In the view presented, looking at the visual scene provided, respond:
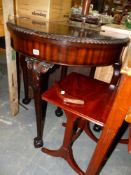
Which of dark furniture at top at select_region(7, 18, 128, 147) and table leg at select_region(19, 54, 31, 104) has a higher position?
dark furniture at top at select_region(7, 18, 128, 147)

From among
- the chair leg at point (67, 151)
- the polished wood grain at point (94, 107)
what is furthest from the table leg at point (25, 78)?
the chair leg at point (67, 151)

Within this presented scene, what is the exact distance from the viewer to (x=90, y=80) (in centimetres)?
93

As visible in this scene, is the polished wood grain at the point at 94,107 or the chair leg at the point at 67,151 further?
the chair leg at the point at 67,151

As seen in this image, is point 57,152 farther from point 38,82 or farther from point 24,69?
point 24,69

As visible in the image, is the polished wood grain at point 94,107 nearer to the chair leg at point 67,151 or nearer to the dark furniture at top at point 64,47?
the chair leg at point 67,151

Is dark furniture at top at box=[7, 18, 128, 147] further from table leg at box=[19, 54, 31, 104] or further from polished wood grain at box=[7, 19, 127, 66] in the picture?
table leg at box=[19, 54, 31, 104]

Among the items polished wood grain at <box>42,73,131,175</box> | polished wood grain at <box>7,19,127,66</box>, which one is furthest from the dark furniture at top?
polished wood grain at <box>42,73,131,175</box>

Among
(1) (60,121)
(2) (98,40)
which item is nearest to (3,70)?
(1) (60,121)

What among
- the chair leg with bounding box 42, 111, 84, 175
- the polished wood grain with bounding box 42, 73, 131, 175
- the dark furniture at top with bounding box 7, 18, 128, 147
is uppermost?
the dark furniture at top with bounding box 7, 18, 128, 147

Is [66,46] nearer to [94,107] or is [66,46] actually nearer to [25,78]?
[94,107]

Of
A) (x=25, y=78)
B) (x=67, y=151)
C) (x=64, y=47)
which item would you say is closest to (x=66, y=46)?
(x=64, y=47)

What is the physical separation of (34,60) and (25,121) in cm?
59

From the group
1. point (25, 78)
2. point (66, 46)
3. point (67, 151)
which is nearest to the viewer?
Answer: point (66, 46)

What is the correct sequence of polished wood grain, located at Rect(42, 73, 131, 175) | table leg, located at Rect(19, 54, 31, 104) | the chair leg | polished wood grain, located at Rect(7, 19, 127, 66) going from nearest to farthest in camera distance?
polished wood grain, located at Rect(42, 73, 131, 175)
polished wood grain, located at Rect(7, 19, 127, 66)
the chair leg
table leg, located at Rect(19, 54, 31, 104)
